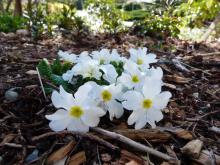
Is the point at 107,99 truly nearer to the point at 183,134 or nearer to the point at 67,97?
the point at 67,97

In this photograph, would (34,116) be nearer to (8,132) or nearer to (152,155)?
(8,132)

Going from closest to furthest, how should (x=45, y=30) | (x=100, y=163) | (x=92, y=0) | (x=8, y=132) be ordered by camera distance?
1. (x=100, y=163)
2. (x=8, y=132)
3. (x=45, y=30)
4. (x=92, y=0)

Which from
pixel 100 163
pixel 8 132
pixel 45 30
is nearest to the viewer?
pixel 100 163

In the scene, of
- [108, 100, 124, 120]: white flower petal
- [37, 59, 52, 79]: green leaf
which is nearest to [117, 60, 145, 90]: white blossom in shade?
[108, 100, 124, 120]: white flower petal

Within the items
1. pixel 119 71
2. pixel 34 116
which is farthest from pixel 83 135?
pixel 119 71

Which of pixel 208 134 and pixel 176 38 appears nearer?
pixel 208 134

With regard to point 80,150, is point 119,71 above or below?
above
